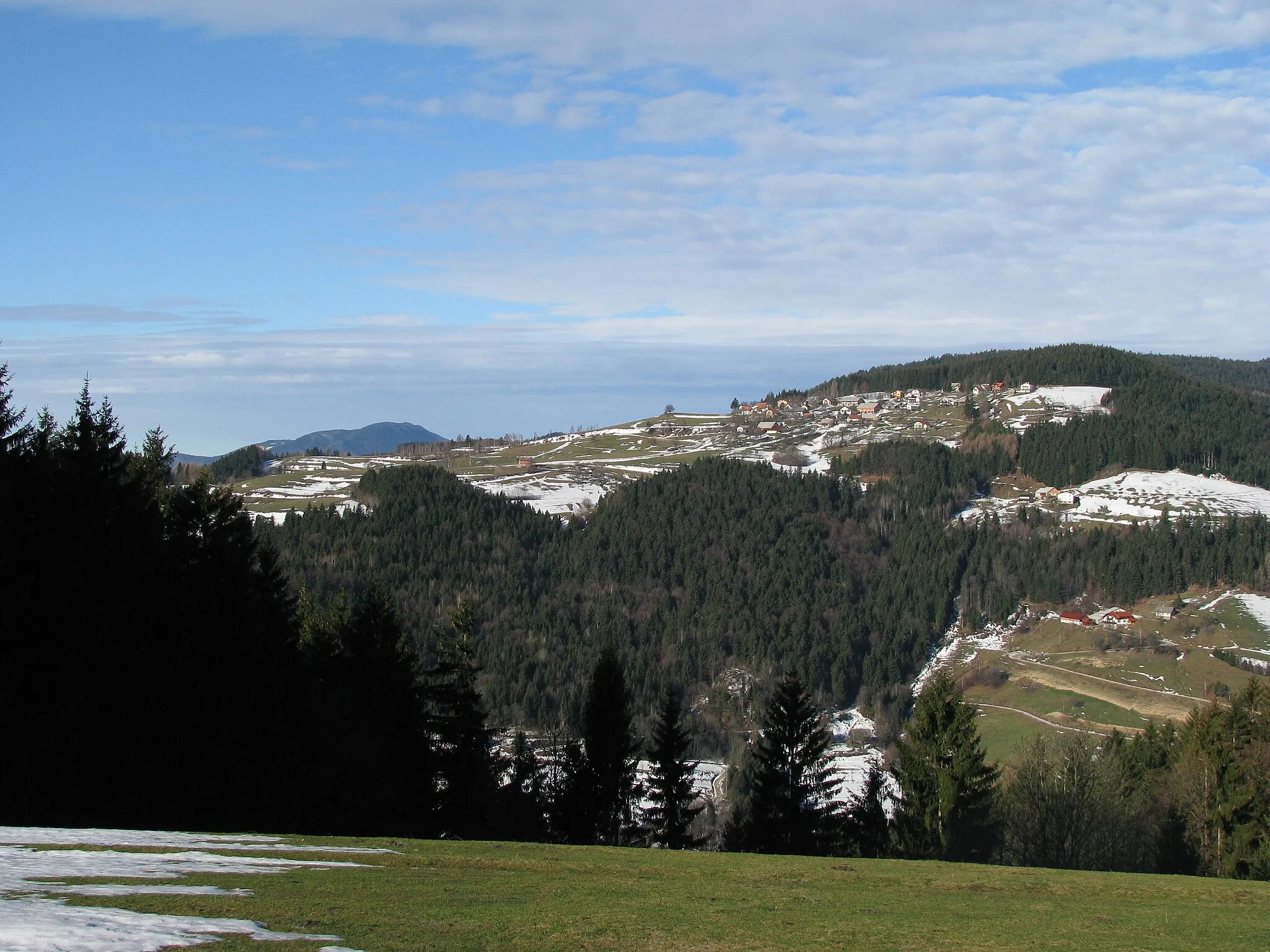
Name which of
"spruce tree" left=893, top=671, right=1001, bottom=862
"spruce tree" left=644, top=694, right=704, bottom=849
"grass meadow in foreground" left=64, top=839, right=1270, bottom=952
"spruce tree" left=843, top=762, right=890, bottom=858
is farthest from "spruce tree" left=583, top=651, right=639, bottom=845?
"grass meadow in foreground" left=64, top=839, right=1270, bottom=952

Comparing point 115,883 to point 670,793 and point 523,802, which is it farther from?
point 523,802

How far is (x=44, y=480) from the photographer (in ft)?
95.2

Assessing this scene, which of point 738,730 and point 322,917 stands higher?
point 322,917

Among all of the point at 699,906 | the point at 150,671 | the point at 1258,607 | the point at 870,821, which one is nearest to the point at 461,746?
the point at 150,671

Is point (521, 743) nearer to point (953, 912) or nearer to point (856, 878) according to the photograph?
point (856, 878)

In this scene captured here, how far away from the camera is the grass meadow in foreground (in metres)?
14.9

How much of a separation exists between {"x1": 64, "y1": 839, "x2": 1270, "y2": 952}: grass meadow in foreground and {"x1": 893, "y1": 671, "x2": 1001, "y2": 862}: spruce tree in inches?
732

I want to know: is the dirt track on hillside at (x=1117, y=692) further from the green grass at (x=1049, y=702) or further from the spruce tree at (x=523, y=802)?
the spruce tree at (x=523, y=802)

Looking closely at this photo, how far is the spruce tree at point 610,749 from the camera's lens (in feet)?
160

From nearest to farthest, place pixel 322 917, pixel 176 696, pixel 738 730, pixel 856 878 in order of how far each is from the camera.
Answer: pixel 322 917
pixel 856 878
pixel 176 696
pixel 738 730

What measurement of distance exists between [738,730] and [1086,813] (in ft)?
472

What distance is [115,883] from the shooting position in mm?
15680

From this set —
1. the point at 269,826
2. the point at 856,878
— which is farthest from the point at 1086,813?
the point at 269,826

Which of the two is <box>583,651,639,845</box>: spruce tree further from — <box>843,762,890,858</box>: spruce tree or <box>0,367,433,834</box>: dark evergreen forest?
<box>843,762,890,858</box>: spruce tree
